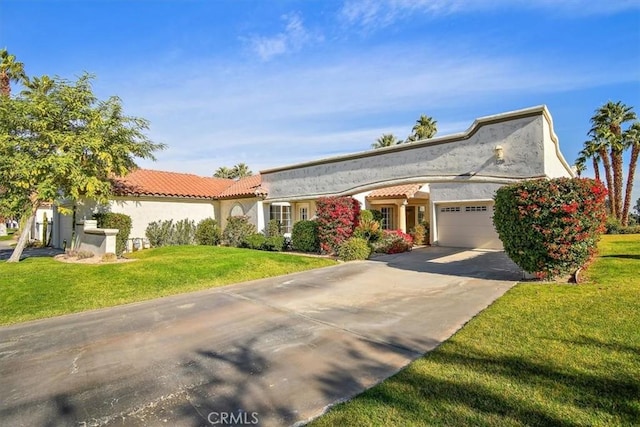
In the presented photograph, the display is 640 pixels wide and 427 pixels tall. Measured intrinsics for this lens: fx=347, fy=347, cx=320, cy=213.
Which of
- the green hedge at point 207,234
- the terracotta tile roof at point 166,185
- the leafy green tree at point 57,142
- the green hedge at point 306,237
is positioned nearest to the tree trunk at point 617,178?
the green hedge at point 306,237

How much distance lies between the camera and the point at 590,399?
3791 mm

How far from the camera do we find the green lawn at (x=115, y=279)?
8.89 m

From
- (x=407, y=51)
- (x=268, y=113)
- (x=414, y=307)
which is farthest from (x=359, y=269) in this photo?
(x=268, y=113)

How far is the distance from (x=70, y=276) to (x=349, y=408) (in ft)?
36.8

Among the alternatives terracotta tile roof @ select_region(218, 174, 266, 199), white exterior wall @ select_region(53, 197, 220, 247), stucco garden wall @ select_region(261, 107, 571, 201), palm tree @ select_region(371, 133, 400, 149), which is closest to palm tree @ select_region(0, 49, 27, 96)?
white exterior wall @ select_region(53, 197, 220, 247)

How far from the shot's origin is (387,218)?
80.3 ft

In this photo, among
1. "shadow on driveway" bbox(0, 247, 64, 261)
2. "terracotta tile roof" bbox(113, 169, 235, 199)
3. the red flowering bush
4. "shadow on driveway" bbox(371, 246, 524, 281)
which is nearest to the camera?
"shadow on driveway" bbox(371, 246, 524, 281)

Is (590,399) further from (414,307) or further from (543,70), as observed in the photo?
(543,70)

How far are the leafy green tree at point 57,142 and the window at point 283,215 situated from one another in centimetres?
826

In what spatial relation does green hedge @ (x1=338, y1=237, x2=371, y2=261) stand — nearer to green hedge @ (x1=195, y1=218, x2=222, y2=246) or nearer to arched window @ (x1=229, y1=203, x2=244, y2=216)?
arched window @ (x1=229, y1=203, x2=244, y2=216)

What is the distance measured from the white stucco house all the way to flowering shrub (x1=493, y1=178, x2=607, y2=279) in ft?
4.39

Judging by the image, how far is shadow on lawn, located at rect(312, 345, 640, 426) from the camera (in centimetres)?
352

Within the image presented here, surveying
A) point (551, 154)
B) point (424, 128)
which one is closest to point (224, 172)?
point (424, 128)

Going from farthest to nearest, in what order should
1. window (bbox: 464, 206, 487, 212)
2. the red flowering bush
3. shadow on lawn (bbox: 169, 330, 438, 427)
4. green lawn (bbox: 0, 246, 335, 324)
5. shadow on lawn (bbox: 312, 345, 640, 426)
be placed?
window (bbox: 464, 206, 487, 212) < the red flowering bush < green lawn (bbox: 0, 246, 335, 324) < shadow on lawn (bbox: 169, 330, 438, 427) < shadow on lawn (bbox: 312, 345, 640, 426)
